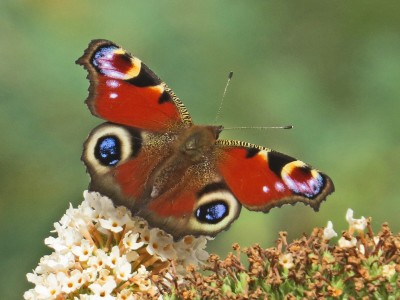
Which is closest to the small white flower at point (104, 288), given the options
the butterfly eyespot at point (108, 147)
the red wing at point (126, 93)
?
the butterfly eyespot at point (108, 147)

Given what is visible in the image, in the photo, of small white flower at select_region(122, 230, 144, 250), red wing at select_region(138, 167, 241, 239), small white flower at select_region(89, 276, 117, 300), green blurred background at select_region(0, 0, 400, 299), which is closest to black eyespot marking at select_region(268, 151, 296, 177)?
red wing at select_region(138, 167, 241, 239)

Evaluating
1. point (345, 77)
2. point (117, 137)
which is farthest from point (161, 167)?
point (345, 77)

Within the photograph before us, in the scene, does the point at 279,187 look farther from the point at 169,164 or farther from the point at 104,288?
the point at 104,288

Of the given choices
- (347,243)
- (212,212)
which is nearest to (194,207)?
(212,212)

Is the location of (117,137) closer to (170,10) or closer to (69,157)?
(69,157)

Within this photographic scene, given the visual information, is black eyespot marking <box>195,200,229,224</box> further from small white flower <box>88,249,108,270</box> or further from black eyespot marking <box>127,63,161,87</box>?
black eyespot marking <box>127,63,161,87</box>

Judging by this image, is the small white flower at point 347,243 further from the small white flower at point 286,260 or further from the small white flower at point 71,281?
the small white flower at point 71,281
